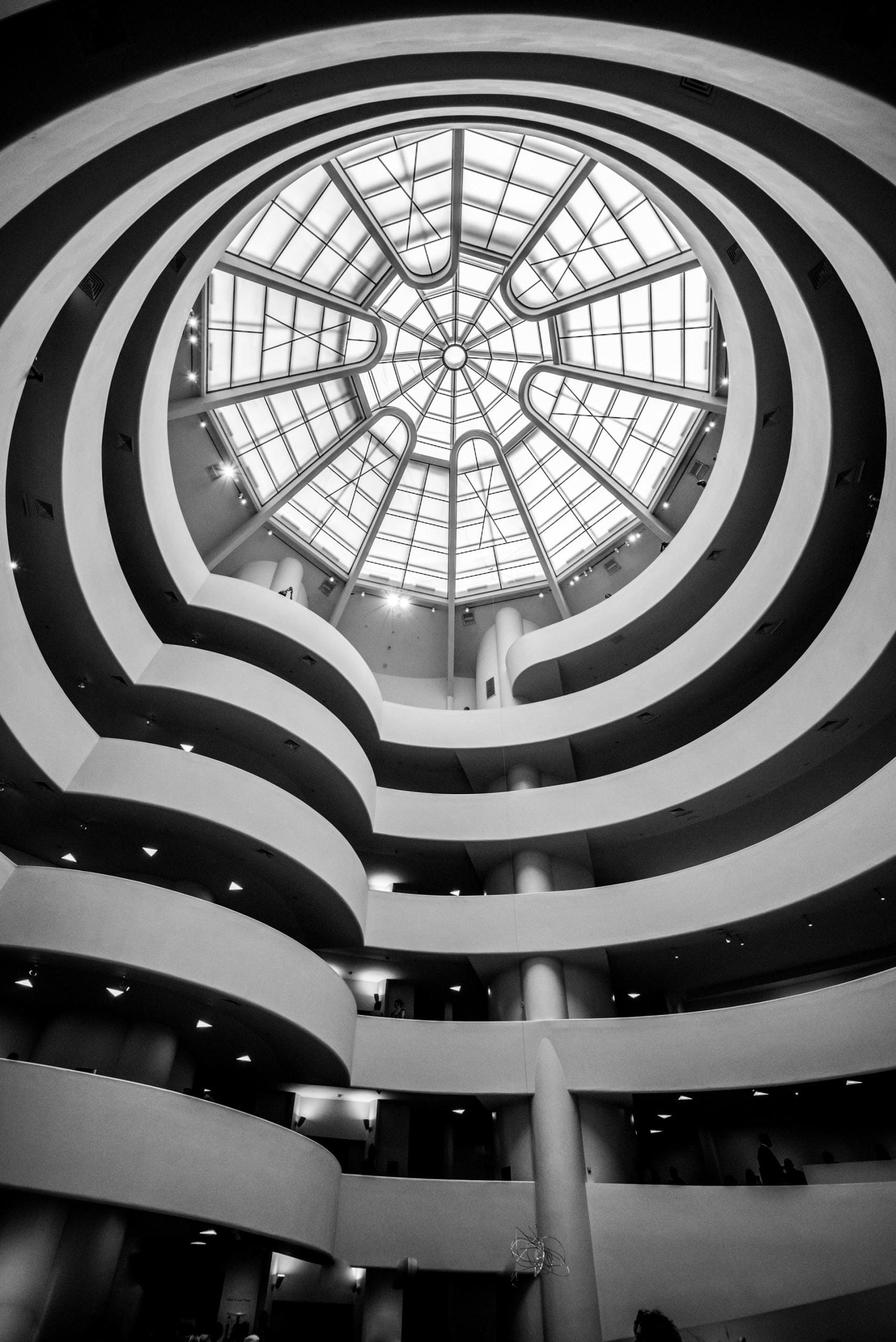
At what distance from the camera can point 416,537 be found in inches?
1249

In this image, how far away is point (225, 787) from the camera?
18484 millimetres

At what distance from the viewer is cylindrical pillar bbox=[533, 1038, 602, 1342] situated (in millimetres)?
14680

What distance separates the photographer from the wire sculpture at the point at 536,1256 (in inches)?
598

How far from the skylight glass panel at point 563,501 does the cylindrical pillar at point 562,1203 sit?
20161mm

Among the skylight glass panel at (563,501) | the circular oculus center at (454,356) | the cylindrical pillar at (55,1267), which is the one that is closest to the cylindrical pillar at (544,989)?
the cylindrical pillar at (55,1267)

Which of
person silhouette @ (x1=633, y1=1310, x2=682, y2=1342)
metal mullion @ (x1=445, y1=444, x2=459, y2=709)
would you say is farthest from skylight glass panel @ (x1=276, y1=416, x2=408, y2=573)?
person silhouette @ (x1=633, y1=1310, x2=682, y2=1342)

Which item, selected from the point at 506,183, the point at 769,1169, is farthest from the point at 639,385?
the point at 769,1169

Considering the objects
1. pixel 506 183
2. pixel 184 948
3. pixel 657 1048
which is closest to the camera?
pixel 184 948

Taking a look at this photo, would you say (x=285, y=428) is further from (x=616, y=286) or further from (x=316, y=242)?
(x=616, y=286)

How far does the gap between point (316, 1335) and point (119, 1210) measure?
864 centimetres

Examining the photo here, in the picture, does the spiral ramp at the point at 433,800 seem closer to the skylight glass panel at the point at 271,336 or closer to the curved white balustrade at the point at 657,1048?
the curved white balustrade at the point at 657,1048

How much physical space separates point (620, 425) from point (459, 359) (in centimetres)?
693

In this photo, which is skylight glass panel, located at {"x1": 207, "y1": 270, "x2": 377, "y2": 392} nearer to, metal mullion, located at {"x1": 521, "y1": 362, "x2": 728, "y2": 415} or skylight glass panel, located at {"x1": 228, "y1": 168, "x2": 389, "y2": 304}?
skylight glass panel, located at {"x1": 228, "y1": 168, "x2": 389, "y2": 304}

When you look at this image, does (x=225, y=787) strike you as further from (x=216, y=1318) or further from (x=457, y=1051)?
(x=216, y=1318)
